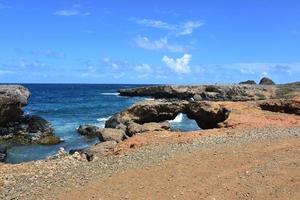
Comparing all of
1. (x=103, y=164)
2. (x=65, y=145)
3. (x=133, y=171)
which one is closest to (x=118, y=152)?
(x=103, y=164)

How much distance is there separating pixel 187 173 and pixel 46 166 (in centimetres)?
652

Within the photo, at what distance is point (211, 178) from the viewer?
614 inches

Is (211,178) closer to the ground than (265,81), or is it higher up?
closer to the ground

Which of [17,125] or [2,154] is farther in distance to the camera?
[17,125]

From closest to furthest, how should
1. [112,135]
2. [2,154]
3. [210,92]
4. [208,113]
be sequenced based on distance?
[112,135] < [208,113] < [2,154] < [210,92]

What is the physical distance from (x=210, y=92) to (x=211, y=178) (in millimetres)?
73046

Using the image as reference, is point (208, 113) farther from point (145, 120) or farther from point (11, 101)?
point (11, 101)

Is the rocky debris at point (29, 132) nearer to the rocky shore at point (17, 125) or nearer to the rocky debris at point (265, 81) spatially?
the rocky shore at point (17, 125)

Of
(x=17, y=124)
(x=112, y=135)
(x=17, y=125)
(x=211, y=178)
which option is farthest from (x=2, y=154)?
(x=211, y=178)

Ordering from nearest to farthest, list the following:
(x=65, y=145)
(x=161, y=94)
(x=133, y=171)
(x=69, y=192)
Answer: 1. (x=69, y=192)
2. (x=133, y=171)
3. (x=65, y=145)
4. (x=161, y=94)

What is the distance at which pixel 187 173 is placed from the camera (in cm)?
1612

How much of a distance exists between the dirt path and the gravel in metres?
0.64

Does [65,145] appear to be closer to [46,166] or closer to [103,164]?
[46,166]

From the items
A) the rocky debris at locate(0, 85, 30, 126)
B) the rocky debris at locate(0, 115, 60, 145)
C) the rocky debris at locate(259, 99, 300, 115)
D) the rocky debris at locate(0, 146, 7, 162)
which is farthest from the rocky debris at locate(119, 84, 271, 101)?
the rocky debris at locate(0, 146, 7, 162)
